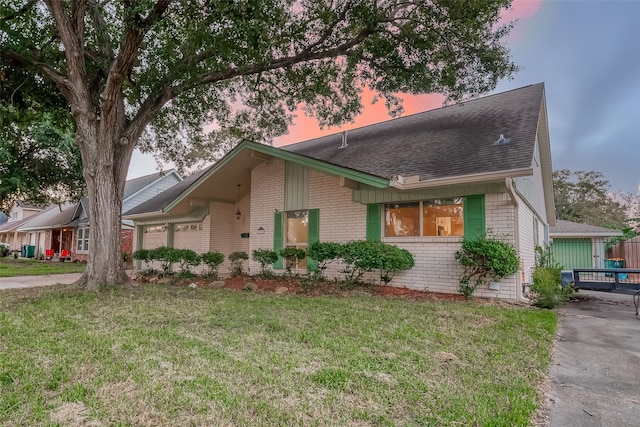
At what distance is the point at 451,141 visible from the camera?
938 centimetres

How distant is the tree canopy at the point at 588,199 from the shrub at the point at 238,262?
30294mm

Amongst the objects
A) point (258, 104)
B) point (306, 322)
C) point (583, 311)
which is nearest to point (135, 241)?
point (258, 104)

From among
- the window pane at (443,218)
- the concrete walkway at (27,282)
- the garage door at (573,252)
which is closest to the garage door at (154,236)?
the concrete walkway at (27,282)

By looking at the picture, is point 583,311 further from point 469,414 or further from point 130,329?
point 130,329

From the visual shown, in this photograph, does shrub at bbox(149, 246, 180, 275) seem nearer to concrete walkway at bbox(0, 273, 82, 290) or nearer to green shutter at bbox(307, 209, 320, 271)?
concrete walkway at bbox(0, 273, 82, 290)

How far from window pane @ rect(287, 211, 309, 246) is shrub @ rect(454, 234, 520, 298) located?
4.85 m

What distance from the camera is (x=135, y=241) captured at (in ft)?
57.9

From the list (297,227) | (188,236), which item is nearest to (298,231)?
(297,227)

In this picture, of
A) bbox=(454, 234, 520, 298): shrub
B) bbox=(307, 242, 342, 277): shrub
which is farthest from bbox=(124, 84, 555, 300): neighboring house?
bbox=(307, 242, 342, 277): shrub

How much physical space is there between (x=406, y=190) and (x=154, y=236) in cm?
1339

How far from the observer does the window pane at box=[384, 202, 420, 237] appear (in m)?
8.48

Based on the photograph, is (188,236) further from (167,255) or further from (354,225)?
(354,225)

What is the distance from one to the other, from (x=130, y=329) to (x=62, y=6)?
726 centimetres

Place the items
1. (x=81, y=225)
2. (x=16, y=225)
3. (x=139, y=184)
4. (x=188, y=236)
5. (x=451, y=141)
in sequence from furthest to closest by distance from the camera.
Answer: (x=16, y=225), (x=139, y=184), (x=81, y=225), (x=188, y=236), (x=451, y=141)
